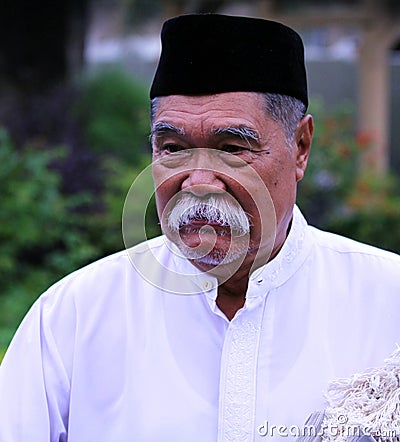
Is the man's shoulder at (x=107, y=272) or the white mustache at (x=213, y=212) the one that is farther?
the man's shoulder at (x=107, y=272)

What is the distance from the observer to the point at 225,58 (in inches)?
79.8

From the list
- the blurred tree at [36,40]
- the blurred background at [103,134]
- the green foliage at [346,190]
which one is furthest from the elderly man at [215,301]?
the blurred tree at [36,40]

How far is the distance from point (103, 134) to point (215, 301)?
694cm

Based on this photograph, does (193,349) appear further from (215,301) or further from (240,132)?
(240,132)

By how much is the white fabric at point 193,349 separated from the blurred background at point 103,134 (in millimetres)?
2707

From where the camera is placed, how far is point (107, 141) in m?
8.79

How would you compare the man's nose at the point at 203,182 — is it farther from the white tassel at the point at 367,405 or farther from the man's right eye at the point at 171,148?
the white tassel at the point at 367,405

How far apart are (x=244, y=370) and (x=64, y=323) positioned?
1.51 ft

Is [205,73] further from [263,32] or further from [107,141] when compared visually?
[107,141]

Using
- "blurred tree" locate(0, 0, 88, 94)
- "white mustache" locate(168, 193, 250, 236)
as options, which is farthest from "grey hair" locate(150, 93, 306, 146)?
"blurred tree" locate(0, 0, 88, 94)

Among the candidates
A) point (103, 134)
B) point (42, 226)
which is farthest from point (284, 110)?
point (103, 134)

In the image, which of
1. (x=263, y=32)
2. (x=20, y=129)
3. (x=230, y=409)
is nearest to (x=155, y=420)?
(x=230, y=409)

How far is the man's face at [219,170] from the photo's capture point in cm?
194

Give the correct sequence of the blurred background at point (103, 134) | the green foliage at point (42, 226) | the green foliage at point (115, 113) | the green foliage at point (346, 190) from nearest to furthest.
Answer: the green foliage at point (42, 226), the blurred background at point (103, 134), the green foliage at point (346, 190), the green foliage at point (115, 113)
